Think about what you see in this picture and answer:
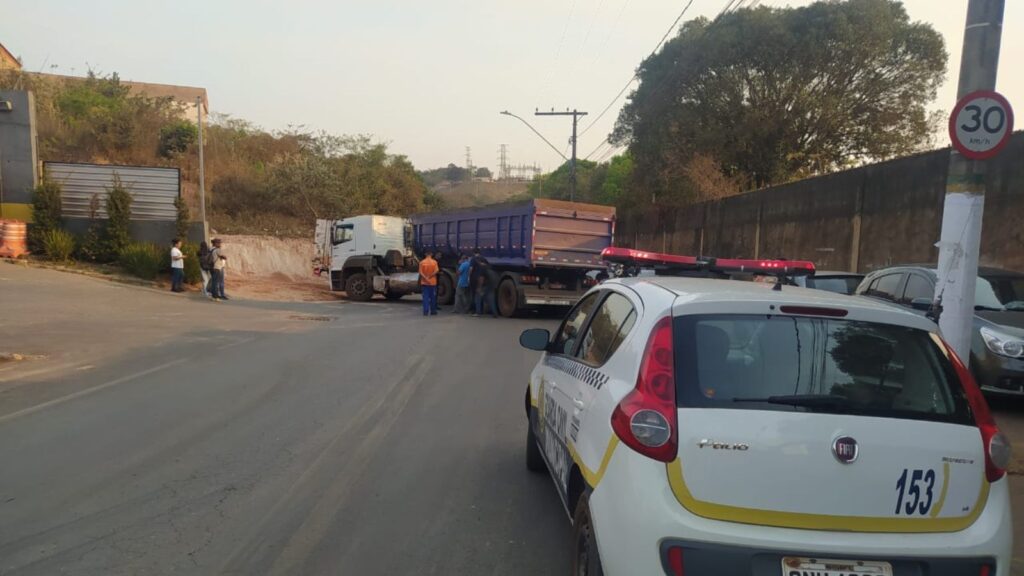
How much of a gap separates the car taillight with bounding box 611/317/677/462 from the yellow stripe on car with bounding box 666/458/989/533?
0.10 metres

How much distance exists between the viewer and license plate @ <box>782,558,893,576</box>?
2.64 m

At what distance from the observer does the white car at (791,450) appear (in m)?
2.68

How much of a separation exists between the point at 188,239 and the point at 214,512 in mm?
22599

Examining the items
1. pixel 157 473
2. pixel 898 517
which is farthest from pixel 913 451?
pixel 157 473

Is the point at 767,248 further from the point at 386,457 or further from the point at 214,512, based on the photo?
the point at 214,512

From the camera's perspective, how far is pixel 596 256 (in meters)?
18.2

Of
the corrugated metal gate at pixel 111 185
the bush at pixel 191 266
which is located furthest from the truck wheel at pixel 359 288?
the corrugated metal gate at pixel 111 185

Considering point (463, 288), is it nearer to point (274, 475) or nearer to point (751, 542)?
point (274, 475)

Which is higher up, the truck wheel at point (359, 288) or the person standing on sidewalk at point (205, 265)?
the person standing on sidewalk at point (205, 265)

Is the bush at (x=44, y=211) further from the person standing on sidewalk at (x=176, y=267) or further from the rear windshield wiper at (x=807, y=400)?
the rear windshield wiper at (x=807, y=400)

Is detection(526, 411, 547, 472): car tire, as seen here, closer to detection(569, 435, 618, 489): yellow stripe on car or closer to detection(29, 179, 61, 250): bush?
detection(569, 435, 618, 489): yellow stripe on car

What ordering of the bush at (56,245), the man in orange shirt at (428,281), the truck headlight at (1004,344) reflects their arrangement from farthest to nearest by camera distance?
the bush at (56,245) < the man in orange shirt at (428,281) < the truck headlight at (1004,344)

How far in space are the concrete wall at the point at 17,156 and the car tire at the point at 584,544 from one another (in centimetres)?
2591

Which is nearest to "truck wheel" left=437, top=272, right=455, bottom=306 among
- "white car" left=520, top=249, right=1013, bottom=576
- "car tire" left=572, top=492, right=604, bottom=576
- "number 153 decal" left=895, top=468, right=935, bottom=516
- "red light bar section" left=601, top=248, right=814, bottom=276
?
"red light bar section" left=601, top=248, right=814, bottom=276
